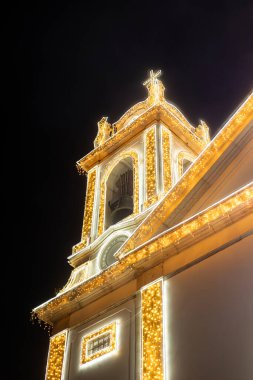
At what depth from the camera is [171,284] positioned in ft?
42.6

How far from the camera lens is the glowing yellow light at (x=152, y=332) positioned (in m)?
11.8

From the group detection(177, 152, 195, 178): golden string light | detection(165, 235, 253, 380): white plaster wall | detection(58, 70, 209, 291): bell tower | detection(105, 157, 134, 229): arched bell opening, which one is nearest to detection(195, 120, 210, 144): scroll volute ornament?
detection(58, 70, 209, 291): bell tower

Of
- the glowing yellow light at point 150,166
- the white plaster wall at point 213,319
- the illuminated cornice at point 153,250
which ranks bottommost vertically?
the white plaster wall at point 213,319

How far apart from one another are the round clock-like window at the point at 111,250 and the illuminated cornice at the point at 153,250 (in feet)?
5.31

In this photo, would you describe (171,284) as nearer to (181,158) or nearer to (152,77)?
(181,158)

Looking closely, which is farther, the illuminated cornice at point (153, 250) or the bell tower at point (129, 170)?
the bell tower at point (129, 170)

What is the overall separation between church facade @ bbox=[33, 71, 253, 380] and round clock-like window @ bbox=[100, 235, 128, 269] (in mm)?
35

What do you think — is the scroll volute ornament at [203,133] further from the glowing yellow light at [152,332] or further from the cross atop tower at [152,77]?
the glowing yellow light at [152,332]

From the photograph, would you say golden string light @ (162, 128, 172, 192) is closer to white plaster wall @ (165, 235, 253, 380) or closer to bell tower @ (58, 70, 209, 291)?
bell tower @ (58, 70, 209, 291)

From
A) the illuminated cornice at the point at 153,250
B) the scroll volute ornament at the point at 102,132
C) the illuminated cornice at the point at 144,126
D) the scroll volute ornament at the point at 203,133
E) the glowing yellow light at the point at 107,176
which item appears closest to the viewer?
the illuminated cornice at the point at 153,250

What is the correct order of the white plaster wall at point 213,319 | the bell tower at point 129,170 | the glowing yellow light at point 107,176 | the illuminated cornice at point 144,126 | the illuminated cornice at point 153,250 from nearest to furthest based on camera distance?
the white plaster wall at point 213,319
the illuminated cornice at point 153,250
the bell tower at point 129,170
the glowing yellow light at point 107,176
the illuminated cornice at point 144,126

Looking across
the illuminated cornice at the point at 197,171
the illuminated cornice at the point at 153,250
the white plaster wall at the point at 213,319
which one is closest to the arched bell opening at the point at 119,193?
the illuminated cornice at the point at 153,250

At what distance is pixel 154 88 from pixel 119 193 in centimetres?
531

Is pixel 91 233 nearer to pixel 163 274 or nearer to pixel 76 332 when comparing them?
pixel 76 332
